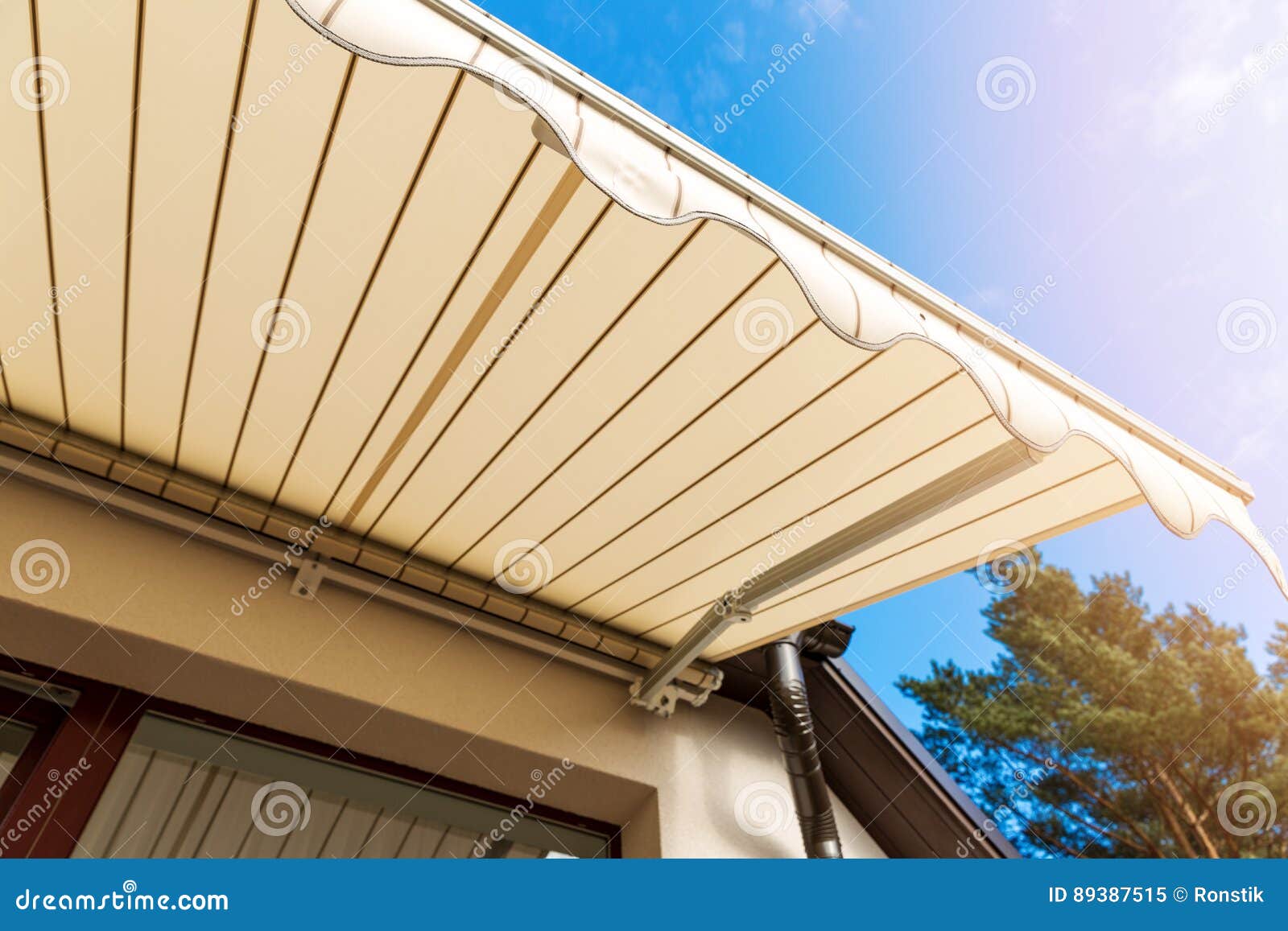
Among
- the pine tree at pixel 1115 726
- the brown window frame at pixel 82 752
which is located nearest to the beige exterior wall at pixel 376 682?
the brown window frame at pixel 82 752

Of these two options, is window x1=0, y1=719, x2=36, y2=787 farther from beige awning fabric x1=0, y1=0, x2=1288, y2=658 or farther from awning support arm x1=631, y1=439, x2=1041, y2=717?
awning support arm x1=631, y1=439, x2=1041, y2=717

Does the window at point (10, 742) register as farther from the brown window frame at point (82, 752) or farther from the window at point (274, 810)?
the window at point (274, 810)

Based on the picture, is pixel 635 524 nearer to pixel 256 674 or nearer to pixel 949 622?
pixel 256 674

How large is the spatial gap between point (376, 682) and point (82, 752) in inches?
43.4

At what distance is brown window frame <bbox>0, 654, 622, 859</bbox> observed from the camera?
2.95 m

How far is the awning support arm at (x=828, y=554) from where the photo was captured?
9.18 ft

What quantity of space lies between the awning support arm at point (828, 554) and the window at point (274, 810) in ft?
2.27

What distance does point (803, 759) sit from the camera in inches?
166

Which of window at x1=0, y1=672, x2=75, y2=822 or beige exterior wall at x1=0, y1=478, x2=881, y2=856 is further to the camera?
beige exterior wall at x1=0, y1=478, x2=881, y2=856

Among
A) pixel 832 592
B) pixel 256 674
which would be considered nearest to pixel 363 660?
pixel 256 674

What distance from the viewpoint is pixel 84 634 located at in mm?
3217

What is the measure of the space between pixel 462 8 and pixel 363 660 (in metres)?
→ 2.77

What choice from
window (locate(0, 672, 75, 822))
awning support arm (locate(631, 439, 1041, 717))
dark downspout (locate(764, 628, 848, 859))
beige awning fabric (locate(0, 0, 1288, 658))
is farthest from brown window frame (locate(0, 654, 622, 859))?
dark downspout (locate(764, 628, 848, 859))

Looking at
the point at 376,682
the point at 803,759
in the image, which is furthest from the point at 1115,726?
the point at 376,682
